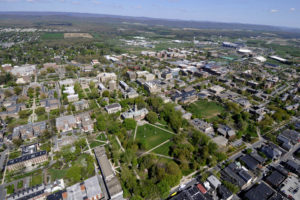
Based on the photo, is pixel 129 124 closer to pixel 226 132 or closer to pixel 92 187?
pixel 92 187

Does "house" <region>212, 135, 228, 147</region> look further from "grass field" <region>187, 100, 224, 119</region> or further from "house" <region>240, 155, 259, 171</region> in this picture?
"grass field" <region>187, 100, 224, 119</region>

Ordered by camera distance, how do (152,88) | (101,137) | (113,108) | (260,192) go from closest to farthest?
(260,192) → (101,137) → (113,108) → (152,88)

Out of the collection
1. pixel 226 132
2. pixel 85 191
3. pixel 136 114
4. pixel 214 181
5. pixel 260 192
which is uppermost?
pixel 226 132

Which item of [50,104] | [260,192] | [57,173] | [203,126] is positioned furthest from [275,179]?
[50,104]

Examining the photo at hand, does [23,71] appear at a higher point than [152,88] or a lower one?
lower

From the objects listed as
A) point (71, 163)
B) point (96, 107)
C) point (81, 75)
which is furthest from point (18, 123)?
point (81, 75)

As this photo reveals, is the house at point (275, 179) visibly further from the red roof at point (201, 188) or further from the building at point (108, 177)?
the building at point (108, 177)
